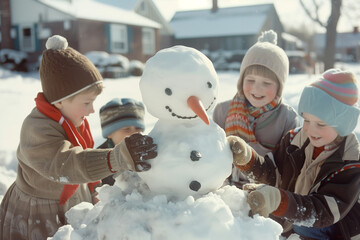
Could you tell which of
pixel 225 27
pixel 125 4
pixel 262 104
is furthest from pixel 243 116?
pixel 225 27

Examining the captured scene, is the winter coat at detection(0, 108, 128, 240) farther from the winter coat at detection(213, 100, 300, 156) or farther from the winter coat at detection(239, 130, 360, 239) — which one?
the winter coat at detection(213, 100, 300, 156)

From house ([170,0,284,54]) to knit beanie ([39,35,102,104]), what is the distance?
993 inches

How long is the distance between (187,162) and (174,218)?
0.80 ft

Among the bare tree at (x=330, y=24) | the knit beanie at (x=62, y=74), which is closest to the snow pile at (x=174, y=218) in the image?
the knit beanie at (x=62, y=74)

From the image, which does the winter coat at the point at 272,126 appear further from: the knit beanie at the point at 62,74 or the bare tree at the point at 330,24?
the bare tree at the point at 330,24

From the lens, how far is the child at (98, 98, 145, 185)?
303 centimetres

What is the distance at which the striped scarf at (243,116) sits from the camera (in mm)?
2912

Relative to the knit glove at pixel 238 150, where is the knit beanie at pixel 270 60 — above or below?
above

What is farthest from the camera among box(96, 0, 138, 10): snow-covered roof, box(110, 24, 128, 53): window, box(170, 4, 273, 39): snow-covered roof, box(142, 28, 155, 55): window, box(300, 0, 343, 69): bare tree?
box(170, 4, 273, 39): snow-covered roof

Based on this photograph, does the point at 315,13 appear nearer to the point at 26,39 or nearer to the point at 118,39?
the point at 118,39

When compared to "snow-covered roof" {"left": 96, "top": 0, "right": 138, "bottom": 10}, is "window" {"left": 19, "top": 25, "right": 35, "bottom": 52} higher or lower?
lower

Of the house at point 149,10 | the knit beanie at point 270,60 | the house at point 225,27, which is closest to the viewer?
the knit beanie at point 270,60

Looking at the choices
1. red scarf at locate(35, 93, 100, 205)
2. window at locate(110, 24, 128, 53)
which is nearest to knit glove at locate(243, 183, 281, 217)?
red scarf at locate(35, 93, 100, 205)

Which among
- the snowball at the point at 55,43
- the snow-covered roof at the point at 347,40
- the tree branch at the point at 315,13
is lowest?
the snow-covered roof at the point at 347,40
